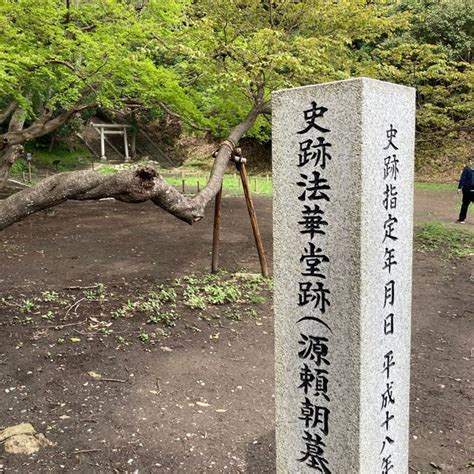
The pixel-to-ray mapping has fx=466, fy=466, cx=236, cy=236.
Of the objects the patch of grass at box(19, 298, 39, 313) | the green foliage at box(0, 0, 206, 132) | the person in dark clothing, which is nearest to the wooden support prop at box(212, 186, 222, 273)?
the patch of grass at box(19, 298, 39, 313)

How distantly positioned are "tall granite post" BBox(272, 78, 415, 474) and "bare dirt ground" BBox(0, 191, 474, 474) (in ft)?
2.96

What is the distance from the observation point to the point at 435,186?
19078 mm

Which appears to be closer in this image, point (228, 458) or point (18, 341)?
point (228, 458)

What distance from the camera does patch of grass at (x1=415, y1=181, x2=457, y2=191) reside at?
18266 millimetres

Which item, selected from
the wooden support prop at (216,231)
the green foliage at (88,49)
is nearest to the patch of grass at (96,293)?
the wooden support prop at (216,231)

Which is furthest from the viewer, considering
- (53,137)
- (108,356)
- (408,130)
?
(53,137)

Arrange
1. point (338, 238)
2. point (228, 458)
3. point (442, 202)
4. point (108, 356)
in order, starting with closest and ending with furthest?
point (338, 238) → point (228, 458) → point (108, 356) → point (442, 202)

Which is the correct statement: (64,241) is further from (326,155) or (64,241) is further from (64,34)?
(326,155)

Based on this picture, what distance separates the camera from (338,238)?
2.17 meters

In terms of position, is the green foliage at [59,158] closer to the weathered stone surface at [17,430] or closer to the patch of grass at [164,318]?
the patch of grass at [164,318]

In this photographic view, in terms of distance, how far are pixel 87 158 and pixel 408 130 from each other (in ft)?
83.7

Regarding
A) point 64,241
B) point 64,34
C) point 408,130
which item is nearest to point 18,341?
point 408,130

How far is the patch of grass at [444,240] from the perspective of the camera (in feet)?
29.1

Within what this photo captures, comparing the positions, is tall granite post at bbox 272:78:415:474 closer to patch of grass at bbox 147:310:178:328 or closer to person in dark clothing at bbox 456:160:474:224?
patch of grass at bbox 147:310:178:328
